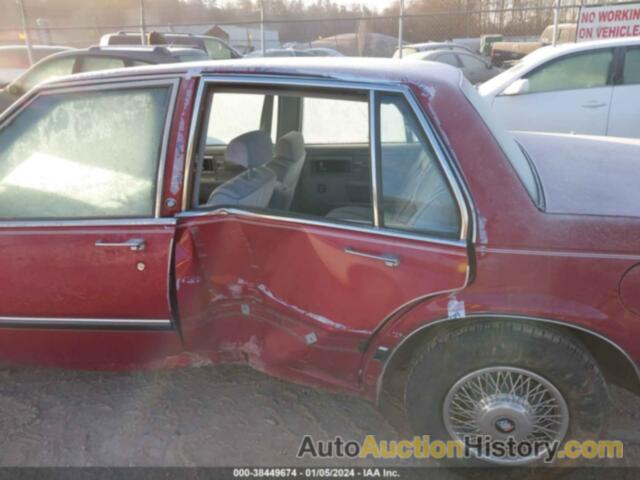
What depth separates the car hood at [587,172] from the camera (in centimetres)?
191

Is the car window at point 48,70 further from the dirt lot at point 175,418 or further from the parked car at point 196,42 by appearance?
the dirt lot at point 175,418

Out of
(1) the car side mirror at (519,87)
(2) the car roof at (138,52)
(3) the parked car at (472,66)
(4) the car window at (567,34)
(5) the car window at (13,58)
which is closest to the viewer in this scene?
(1) the car side mirror at (519,87)

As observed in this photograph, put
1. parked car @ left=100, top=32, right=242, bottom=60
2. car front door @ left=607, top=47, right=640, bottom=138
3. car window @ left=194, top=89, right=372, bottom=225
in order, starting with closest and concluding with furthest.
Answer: car window @ left=194, top=89, right=372, bottom=225, car front door @ left=607, top=47, right=640, bottom=138, parked car @ left=100, top=32, right=242, bottom=60

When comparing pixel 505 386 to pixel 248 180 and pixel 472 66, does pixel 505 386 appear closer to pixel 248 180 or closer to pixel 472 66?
pixel 248 180

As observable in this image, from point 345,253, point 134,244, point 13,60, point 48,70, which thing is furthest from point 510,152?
point 13,60

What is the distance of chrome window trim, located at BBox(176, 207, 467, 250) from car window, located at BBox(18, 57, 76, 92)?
258 inches

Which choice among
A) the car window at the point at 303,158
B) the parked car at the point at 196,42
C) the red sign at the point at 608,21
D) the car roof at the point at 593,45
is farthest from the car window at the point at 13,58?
the red sign at the point at 608,21

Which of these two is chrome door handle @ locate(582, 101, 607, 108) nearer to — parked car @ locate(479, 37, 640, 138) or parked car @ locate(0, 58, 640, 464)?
parked car @ locate(479, 37, 640, 138)

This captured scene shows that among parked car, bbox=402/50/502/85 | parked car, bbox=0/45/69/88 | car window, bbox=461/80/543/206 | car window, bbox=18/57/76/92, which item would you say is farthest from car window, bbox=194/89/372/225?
parked car, bbox=402/50/502/85

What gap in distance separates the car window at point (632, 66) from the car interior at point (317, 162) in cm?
424

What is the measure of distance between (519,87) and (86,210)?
542 cm

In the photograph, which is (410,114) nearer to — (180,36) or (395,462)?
(395,462)

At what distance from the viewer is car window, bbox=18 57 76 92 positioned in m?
7.54

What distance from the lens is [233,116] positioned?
156 inches
